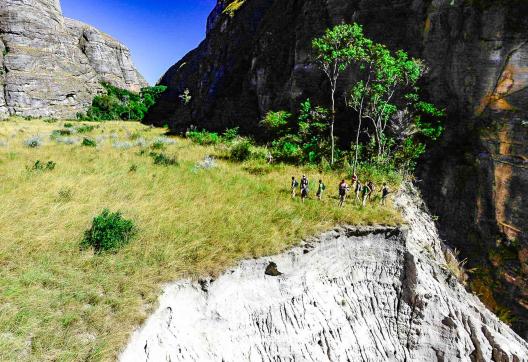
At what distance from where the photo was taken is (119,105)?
69.3m

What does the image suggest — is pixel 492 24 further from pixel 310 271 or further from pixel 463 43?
pixel 310 271

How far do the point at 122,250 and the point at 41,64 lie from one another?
68659 millimetres

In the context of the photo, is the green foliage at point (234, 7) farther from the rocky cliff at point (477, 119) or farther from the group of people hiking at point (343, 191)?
the group of people hiking at point (343, 191)

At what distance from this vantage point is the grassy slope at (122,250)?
16.9 ft

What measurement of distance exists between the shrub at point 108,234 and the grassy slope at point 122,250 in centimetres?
25

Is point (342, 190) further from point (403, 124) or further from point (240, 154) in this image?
point (403, 124)

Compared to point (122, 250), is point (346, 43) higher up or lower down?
higher up

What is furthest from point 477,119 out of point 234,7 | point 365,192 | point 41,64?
point 41,64

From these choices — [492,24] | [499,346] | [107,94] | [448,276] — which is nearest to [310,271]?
[448,276]

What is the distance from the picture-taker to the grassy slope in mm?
5145

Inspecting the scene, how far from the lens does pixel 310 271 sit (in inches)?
372

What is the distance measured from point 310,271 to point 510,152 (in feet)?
47.7

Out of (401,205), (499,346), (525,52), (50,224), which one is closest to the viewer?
(50,224)

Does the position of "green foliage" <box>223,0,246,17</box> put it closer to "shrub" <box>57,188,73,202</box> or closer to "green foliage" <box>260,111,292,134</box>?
"green foliage" <box>260,111,292,134</box>
